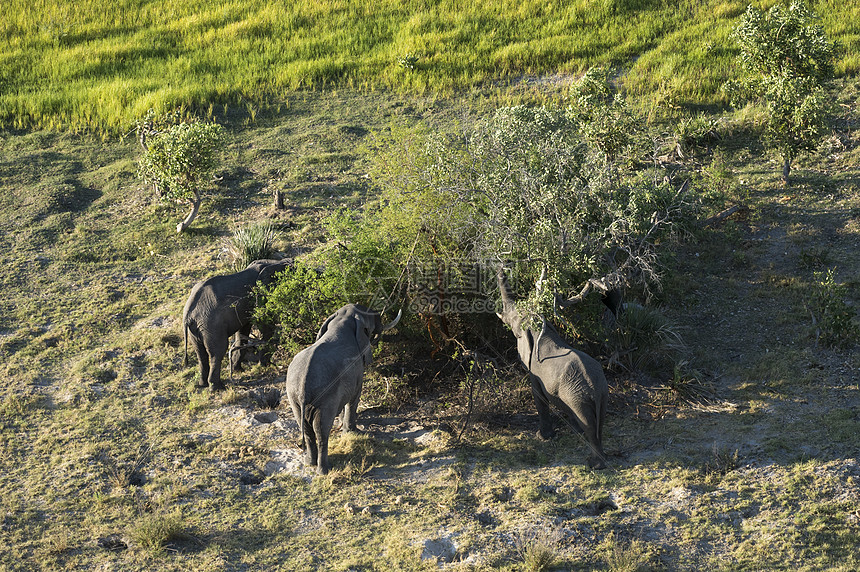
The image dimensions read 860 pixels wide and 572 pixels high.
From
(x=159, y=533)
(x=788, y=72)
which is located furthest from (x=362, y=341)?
(x=788, y=72)

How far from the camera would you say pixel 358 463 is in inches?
351

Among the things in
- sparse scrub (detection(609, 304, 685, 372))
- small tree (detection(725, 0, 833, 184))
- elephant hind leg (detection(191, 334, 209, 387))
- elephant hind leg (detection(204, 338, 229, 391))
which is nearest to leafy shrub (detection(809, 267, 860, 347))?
sparse scrub (detection(609, 304, 685, 372))

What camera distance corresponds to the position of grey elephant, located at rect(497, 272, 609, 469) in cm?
850

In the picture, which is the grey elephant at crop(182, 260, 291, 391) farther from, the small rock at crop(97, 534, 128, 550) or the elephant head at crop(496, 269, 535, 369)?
the elephant head at crop(496, 269, 535, 369)

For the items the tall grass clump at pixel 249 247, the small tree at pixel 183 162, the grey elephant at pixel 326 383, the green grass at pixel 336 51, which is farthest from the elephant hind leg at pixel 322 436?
the green grass at pixel 336 51

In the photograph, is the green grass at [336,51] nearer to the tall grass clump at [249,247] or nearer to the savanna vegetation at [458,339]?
the savanna vegetation at [458,339]

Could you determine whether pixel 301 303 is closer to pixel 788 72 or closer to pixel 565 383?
pixel 565 383

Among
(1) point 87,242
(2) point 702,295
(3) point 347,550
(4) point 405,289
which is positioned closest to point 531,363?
(4) point 405,289

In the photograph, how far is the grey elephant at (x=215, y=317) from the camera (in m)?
10.5

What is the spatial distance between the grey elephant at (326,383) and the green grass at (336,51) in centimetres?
1231

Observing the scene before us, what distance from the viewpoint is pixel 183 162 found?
15.9m

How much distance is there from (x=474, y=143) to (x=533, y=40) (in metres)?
12.7

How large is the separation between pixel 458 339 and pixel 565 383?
230 cm

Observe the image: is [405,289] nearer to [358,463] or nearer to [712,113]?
[358,463]
